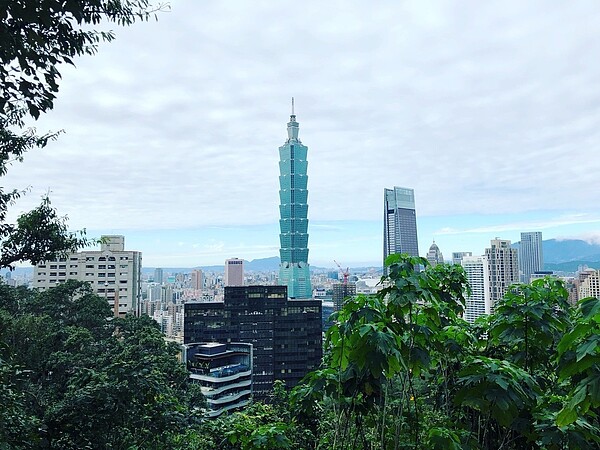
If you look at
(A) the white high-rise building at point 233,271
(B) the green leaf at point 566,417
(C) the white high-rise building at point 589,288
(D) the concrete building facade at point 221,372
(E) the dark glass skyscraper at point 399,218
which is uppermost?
(E) the dark glass skyscraper at point 399,218

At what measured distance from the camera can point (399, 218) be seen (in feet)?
210

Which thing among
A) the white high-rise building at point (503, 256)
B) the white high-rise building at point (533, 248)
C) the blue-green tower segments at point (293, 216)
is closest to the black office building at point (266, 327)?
the white high-rise building at point (533, 248)

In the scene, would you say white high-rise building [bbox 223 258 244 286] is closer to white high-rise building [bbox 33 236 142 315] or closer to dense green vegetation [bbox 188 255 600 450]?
white high-rise building [bbox 33 236 142 315]

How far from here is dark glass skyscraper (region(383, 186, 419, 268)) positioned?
63.8 m

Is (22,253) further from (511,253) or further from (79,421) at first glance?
(511,253)

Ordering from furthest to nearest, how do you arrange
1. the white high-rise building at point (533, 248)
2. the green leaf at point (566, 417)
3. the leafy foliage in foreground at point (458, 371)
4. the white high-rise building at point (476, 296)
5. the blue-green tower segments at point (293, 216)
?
the blue-green tower segments at point (293, 216) < the white high-rise building at point (533, 248) < the white high-rise building at point (476, 296) < the leafy foliage in foreground at point (458, 371) < the green leaf at point (566, 417)

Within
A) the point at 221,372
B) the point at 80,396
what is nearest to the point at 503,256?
the point at 80,396

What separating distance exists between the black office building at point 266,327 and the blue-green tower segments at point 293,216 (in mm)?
37399

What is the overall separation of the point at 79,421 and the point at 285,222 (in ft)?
214

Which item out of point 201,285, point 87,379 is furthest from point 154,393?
point 201,285

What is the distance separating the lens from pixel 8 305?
329 inches

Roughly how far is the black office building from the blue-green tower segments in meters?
37.4

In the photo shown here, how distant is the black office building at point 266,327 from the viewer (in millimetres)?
29188

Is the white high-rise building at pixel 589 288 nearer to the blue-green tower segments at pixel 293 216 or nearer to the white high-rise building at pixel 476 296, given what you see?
the white high-rise building at pixel 476 296
